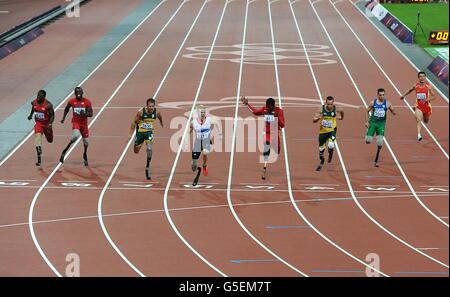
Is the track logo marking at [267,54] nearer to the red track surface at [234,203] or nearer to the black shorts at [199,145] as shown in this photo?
the red track surface at [234,203]

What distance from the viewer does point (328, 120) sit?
63.7ft

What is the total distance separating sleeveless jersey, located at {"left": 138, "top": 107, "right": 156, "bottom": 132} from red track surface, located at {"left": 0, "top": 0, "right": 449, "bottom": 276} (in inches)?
42.6

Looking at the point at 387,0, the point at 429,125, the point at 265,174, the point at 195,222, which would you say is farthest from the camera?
the point at 387,0

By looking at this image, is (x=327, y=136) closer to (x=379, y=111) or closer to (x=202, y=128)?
(x=379, y=111)

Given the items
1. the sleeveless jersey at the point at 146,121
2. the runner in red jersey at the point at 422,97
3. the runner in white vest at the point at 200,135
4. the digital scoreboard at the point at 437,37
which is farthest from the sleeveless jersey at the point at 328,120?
the digital scoreboard at the point at 437,37

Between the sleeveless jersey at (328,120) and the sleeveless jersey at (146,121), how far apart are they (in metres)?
3.50

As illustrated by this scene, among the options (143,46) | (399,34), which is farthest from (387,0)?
(143,46)

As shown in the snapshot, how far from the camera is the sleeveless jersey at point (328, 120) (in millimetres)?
19359

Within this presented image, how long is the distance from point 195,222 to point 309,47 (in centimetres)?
2299

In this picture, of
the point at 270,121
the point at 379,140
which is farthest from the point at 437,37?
the point at 270,121

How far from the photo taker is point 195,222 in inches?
630

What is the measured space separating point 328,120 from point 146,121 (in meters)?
3.74

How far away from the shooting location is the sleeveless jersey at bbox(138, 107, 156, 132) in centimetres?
1867

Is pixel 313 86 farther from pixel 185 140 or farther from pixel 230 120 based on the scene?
pixel 185 140
